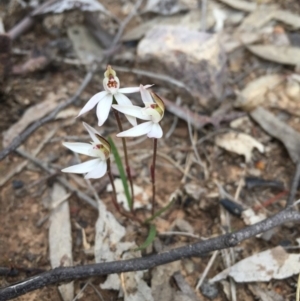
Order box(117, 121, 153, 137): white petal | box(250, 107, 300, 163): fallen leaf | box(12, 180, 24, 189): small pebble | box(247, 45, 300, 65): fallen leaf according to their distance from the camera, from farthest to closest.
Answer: box(247, 45, 300, 65): fallen leaf, box(250, 107, 300, 163): fallen leaf, box(12, 180, 24, 189): small pebble, box(117, 121, 153, 137): white petal

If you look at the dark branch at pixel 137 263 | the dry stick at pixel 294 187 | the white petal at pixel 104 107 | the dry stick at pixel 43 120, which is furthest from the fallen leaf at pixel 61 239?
the dry stick at pixel 294 187

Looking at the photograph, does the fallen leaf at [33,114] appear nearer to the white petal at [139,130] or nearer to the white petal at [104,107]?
the white petal at [104,107]

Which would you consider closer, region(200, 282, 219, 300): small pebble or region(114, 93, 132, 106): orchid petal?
region(114, 93, 132, 106): orchid petal

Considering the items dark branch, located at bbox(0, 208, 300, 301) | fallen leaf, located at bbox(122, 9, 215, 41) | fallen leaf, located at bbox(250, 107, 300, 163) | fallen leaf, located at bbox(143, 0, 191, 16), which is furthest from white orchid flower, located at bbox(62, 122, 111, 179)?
fallen leaf, located at bbox(143, 0, 191, 16)

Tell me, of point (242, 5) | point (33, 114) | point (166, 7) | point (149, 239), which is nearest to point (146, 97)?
point (149, 239)

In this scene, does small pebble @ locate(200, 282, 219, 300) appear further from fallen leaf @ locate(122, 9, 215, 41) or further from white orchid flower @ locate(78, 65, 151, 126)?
fallen leaf @ locate(122, 9, 215, 41)

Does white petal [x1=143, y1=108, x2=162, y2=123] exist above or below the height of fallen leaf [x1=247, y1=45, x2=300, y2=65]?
above

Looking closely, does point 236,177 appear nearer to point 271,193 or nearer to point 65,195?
point 271,193
